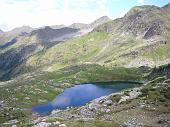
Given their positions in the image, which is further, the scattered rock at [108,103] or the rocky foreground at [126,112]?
the scattered rock at [108,103]

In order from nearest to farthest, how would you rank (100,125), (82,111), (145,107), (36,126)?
(100,125), (36,126), (145,107), (82,111)

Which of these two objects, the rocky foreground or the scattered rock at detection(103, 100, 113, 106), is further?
the scattered rock at detection(103, 100, 113, 106)

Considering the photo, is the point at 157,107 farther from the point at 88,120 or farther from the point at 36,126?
the point at 36,126

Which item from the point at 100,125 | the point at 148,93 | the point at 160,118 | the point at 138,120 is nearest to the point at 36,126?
the point at 100,125

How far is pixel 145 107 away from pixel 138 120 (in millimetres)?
15380

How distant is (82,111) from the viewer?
5089 inches

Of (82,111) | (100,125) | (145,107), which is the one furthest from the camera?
(82,111)

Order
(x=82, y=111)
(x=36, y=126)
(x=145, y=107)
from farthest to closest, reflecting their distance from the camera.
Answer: (x=82, y=111), (x=145, y=107), (x=36, y=126)

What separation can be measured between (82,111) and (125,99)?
17.9 meters

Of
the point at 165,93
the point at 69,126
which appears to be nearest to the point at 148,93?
the point at 165,93

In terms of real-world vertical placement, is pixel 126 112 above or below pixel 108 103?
below

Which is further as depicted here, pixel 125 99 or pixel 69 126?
pixel 125 99

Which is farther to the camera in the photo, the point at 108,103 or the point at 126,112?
the point at 108,103

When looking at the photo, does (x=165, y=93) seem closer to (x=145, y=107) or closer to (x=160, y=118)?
(x=145, y=107)
